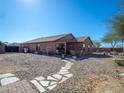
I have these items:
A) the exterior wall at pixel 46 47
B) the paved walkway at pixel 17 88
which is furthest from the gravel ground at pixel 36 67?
the exterior wall at pixel 46 47

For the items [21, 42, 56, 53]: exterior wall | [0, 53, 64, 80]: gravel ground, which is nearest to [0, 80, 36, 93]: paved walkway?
[0, 53, 64, 80]: gravel ground

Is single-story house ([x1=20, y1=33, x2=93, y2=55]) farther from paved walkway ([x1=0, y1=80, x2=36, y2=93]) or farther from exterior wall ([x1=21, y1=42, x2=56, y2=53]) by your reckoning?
paved walkway ([x1=0, y1=80, x2=36, y2=93])

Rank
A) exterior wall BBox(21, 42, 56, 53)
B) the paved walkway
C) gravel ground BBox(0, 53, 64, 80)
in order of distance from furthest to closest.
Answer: exterior wall BBox(21, 42, 56, 53) < gravel ground BBox(0, 53, 64, 80) < the paved walkway

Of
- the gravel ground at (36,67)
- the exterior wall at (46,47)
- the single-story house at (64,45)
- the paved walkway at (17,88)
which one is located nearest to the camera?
the paved walkway at (17,88)

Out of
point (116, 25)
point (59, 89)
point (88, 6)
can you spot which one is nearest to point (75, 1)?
point (88, 6)

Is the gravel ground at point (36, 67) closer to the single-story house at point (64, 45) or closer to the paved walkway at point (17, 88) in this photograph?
the paved walkway at point (17, 88)

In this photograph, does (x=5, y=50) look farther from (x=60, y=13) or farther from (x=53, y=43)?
(x=60, y=13)

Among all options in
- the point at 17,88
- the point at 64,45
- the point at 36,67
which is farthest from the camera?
the point at 64,45

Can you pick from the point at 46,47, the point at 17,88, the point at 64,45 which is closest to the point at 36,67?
the point at 17,88

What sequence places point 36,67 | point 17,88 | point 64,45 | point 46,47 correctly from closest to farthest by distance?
point 17,88
point 36,67
point 64,45
point 46,47

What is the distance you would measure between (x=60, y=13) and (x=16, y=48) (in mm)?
22859

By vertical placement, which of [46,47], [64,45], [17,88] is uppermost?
[64,45]

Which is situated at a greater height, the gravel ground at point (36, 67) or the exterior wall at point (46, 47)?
the exterior wall at point (46, 47)

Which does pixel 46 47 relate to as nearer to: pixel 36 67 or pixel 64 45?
pixel 64 45
